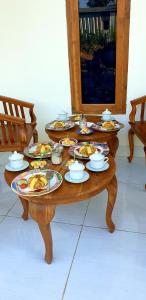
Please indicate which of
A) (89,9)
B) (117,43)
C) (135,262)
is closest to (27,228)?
(135,262)

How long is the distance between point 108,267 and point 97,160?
62cm

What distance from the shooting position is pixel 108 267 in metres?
1.40

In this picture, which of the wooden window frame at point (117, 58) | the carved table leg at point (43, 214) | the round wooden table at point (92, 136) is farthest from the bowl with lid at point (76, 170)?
the wooden window frame at point (117, 58)

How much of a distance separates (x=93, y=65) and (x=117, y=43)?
32 centimetres

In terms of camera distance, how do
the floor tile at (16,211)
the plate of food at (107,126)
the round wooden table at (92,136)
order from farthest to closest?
the plate of food at (107,126)
the round wooden table at (92,136)
the floor tile at (16,211)

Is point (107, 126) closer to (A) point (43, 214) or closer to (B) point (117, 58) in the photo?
(B) point (117, 58)

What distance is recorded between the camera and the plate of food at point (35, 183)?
127 centimetres

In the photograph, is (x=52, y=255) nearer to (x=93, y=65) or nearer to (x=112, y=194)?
(x=112, y=194)

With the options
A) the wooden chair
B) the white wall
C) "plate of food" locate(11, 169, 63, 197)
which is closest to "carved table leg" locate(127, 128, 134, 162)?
the wooden chair

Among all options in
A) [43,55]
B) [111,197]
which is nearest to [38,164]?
[111,197]

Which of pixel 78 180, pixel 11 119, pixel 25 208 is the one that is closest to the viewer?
pixel 78 180

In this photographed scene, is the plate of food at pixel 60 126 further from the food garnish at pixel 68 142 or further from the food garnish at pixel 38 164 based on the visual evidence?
the food garnish at pixel 38 164

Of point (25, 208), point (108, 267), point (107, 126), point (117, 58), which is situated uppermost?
point (117, 58)

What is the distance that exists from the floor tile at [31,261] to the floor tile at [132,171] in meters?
0.82
